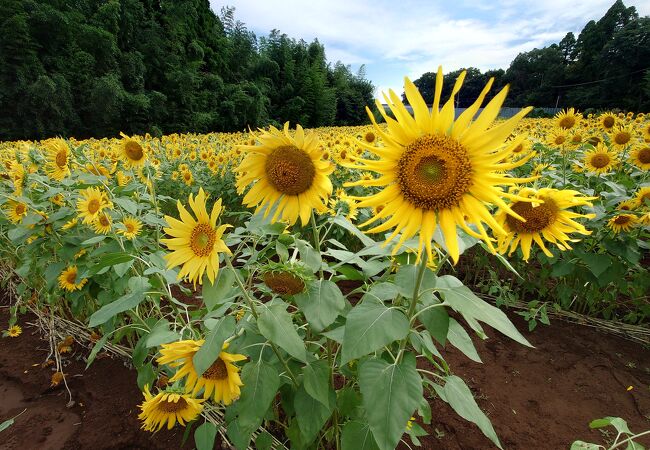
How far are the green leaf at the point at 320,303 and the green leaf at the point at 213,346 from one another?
0.23 m

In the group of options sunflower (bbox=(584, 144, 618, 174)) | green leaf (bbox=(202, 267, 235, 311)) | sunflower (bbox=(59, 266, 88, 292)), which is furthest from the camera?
sunflower (bbox=(584, 144, 618, 174))

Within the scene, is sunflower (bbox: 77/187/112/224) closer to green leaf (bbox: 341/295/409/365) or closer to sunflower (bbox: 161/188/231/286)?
sunflower (bbox: 161/188/231/286)

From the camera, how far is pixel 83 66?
20.9 metres

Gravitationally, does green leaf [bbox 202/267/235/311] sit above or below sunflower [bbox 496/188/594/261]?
below

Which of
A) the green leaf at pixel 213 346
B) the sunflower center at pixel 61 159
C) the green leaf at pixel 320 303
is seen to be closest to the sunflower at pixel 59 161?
the sunflower center at pixel 61 159

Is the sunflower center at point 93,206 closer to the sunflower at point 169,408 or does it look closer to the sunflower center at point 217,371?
the sunflower at point 169,408

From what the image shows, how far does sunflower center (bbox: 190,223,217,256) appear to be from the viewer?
1.15 metres

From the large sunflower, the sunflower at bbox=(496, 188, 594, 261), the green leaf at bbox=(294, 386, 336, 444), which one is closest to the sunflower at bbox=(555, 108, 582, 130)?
the sunflower at bbox=(496, 188, 594, 261)

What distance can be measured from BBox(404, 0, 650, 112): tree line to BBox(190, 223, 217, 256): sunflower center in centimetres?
2394

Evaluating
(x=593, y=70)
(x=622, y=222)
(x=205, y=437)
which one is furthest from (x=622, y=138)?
(x=593, y=70)

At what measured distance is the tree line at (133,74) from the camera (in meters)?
18.9

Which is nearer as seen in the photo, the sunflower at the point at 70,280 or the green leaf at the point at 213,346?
the green leaf at the point at 213,346

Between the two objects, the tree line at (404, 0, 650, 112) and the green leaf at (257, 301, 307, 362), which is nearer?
the green leaf at (257, 301, 307, 362)

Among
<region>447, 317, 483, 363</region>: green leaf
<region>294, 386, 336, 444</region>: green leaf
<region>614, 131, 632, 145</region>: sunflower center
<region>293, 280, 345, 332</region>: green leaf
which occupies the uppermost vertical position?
<region>614, 131, 632, 145</region>: sunflower center
